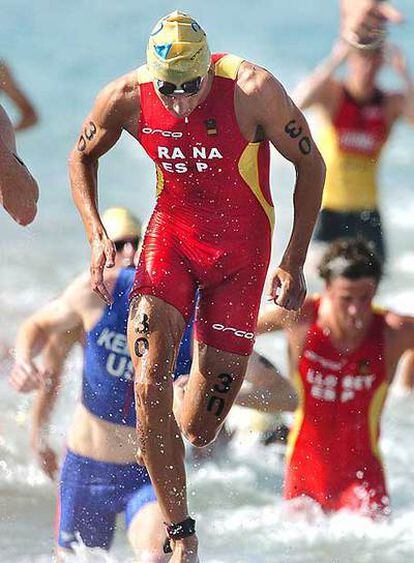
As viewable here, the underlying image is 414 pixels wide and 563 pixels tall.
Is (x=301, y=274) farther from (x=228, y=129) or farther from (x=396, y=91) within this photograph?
(x=396, y=91)

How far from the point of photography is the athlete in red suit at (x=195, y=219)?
6848 millimetres

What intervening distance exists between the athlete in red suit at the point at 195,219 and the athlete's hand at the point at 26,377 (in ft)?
2.71

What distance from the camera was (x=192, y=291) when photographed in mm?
7113

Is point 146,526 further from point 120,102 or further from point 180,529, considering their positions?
point 120,102

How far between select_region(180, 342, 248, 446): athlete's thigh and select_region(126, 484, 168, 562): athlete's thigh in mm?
436

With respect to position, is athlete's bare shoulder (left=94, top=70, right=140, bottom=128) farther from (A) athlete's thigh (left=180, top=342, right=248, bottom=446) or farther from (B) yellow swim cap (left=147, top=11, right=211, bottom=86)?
(A) athlete's thigh (left=180, top=342, right=248, bottom=446)

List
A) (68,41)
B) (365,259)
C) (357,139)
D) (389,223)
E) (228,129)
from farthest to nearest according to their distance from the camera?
(68,41), (389,223), (357,139), (365,259), (228,129)

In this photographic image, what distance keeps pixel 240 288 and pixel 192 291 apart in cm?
22

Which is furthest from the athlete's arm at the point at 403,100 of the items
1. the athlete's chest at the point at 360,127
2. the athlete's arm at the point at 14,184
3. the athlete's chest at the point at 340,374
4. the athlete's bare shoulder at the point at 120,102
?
the athlete's arm at the point at 14,184

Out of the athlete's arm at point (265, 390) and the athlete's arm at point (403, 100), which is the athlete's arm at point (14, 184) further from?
the athlete's arm at point (403, 100)

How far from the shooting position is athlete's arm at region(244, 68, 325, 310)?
6.85 m

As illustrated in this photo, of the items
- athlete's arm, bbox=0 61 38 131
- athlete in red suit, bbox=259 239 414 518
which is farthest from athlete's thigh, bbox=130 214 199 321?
athlete's arm, bbox=0 61 38 131

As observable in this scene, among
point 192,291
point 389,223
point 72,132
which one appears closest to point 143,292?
point 192,291

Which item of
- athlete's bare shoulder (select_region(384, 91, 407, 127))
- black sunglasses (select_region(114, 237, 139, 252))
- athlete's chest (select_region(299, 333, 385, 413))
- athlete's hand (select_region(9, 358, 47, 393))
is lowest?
athlete's hand (select_region(9, 358, 47, 393))
